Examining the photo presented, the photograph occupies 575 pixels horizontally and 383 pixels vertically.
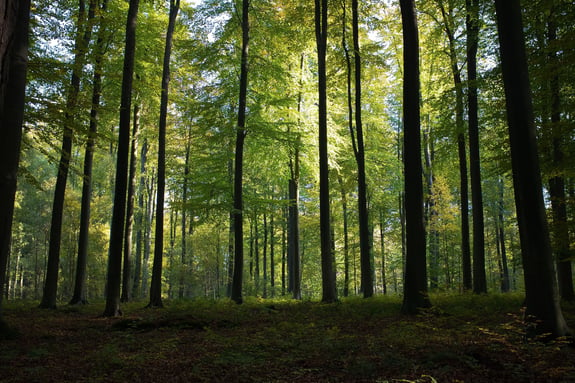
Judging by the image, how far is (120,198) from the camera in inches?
433

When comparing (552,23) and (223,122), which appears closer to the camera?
(552,23)

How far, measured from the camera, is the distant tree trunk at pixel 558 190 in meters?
8.46

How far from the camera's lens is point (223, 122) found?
54.9 feet

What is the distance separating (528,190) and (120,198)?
399 inches

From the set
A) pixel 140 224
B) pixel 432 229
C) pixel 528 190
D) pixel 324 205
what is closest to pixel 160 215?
pixel 324 205

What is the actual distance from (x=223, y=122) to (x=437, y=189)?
13537 millimetres

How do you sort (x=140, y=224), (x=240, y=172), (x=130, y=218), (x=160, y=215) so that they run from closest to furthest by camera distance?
1. (x=160, y=215)
2. (x=240, y=172)
3. (x=130, y=218)
4. (x=140, y=224)

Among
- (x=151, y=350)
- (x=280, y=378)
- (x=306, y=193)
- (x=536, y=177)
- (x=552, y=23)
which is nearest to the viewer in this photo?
(x=280, y=378)

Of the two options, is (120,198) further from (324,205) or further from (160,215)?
(324,205)

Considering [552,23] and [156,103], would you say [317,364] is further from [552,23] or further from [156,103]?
[156,103]

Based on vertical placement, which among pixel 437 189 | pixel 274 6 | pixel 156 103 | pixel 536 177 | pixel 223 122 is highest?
pixel 274 6

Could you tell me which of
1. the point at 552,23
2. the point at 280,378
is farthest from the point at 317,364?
the point at 552,23

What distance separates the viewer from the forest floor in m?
4.75

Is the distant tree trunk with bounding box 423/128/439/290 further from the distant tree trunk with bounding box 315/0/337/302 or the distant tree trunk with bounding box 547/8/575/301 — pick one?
the distant tree trunk with bounding box 547/8/575/301
